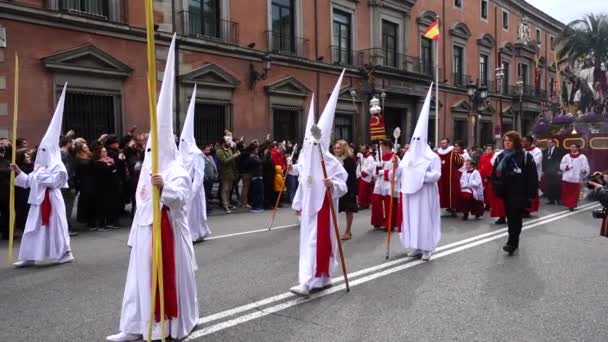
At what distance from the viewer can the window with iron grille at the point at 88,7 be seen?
1390 cm

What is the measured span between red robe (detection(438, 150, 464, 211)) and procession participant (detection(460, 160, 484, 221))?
0.89ft

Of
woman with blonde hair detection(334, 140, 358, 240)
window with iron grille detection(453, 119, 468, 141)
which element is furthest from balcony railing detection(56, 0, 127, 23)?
window with iron grille detection(453, 119, 468, 141)

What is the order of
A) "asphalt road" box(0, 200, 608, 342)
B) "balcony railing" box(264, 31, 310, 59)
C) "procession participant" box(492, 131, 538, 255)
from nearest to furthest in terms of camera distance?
"asphalt road" box(0, 200, 608, 342), "procession participant" box(492, 131, 538, 255), "balcony railing" box(264, 31, 310, 59)

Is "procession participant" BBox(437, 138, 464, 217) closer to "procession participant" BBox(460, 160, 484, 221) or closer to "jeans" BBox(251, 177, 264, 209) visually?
"procession participant" BBox(460, 160, 484, 221)

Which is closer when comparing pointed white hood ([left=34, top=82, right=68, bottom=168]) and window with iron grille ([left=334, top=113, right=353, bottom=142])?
pointed white hood ([left=34, top=82, right=68, bottom=168])

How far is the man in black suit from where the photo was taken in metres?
13.9

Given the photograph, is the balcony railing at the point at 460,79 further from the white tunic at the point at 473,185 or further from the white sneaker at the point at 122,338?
the white sneaker at the point at 122,338

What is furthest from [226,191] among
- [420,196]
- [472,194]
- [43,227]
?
[420,196]

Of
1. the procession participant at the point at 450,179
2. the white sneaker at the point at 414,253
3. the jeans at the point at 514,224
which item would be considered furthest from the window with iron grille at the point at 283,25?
the jeans at the point at 514,224

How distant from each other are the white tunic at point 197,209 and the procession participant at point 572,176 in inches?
377

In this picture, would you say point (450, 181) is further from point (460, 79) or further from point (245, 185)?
point (460, 79)

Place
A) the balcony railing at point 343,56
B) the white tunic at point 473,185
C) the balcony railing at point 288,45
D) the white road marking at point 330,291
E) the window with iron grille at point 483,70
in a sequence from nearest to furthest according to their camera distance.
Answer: the white road marking at point 330,291, the white tunic at point 473,185, the balcony railing at point 288,45, the balcony railing at point 343,56, the window with iron grille at point 483,70

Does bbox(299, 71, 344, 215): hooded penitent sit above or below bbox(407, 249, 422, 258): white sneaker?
above

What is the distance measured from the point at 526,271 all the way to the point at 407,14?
2274 centimetres
